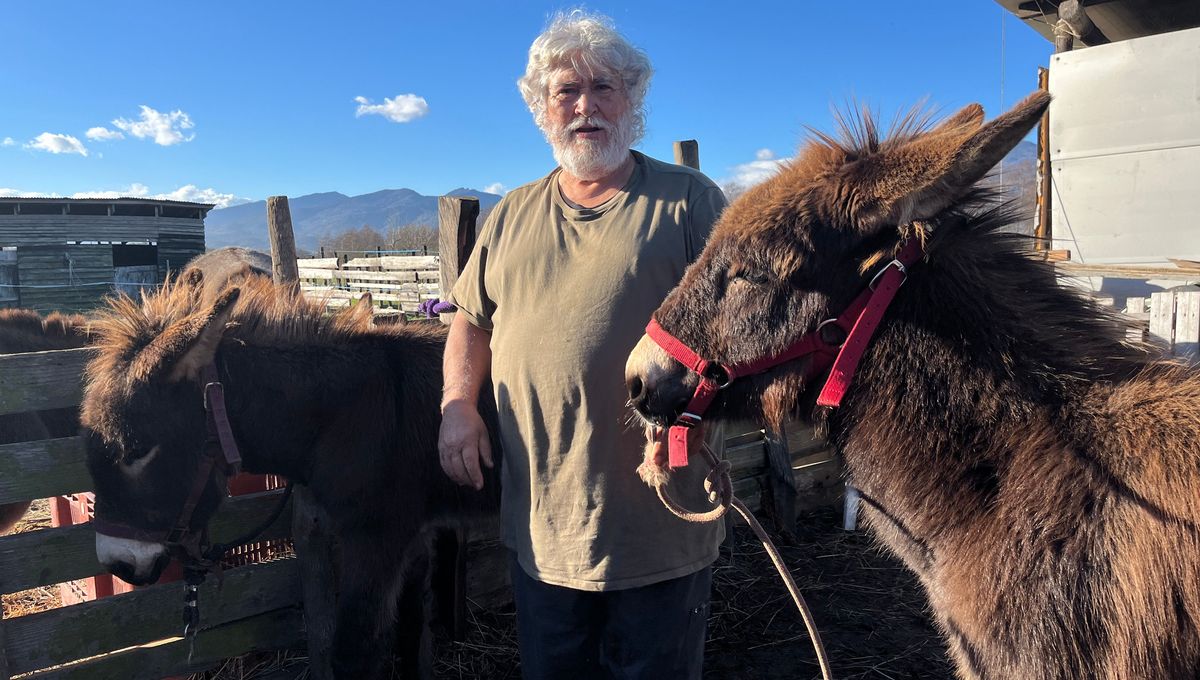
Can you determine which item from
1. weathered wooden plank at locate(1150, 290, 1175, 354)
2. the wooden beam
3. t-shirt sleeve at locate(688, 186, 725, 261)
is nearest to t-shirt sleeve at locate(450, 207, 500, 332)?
t-shirt sleeve at locate(688, 186, 725, 261)

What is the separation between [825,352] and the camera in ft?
6.32

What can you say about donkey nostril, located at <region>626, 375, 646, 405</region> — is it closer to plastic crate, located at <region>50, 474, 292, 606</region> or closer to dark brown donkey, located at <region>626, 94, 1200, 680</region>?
dark brown donkey, located at <region>626, 94, 1200, 680</region>

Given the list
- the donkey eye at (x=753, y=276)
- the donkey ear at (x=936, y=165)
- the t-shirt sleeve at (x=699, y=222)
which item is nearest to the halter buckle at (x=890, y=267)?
the donkey ear at (x=936, y=165)

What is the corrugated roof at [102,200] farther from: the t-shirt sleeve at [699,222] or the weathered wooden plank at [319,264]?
the t-shirt sleeve at [699,222]

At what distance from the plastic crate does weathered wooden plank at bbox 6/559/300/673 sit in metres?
0.42

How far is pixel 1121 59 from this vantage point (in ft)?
26.3

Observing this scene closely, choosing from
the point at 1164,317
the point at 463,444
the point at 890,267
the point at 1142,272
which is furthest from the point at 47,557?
the point at 1142,272

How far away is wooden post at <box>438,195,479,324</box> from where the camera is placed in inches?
167

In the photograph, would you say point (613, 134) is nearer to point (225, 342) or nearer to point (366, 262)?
point (225, 342)

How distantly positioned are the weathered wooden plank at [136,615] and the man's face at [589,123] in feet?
9.06

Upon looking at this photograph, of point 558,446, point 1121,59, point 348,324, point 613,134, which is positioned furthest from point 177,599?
point 1121,59

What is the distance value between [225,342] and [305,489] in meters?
0.90

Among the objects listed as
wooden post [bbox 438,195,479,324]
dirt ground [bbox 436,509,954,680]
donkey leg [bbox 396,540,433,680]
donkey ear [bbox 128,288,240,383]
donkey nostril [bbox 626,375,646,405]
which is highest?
wooden post [bbox 438,195,479,324]

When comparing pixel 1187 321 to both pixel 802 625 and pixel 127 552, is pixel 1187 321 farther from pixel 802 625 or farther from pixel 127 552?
pixel 127 552
